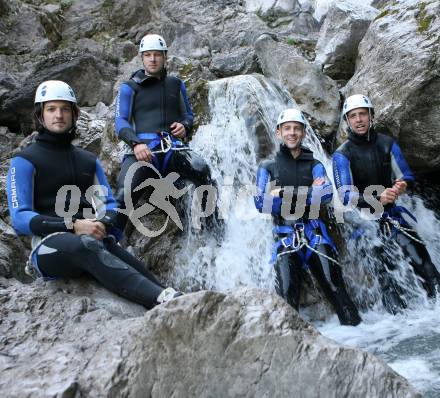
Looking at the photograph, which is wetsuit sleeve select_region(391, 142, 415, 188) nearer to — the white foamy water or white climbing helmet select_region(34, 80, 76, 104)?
the white foamy water

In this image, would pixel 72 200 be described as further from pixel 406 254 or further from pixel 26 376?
pixel 406 254

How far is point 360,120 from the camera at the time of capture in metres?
7.23

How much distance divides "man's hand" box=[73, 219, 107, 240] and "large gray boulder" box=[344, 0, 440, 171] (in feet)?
19.9

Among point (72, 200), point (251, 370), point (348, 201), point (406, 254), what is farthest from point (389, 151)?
point (251, 370)

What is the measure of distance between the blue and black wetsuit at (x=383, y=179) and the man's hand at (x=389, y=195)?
0.22 m

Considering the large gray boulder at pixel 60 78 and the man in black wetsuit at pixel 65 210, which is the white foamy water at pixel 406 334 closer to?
the man in black wetsuit at pixel 65 210

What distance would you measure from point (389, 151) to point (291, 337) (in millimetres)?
5132

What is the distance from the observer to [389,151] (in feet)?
23.5

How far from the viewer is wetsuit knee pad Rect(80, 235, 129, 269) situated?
3.97 metres

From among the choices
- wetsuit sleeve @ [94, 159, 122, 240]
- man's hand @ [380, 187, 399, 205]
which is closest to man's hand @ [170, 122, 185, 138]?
wetsuit sleeve @ [94, 159, 122, 240]

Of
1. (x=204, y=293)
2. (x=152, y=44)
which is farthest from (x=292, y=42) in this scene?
(x=204, y=293)

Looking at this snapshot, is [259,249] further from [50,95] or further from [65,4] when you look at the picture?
[65,4]

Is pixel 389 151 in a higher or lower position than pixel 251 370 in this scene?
higher

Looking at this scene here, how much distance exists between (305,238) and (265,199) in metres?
0.73
